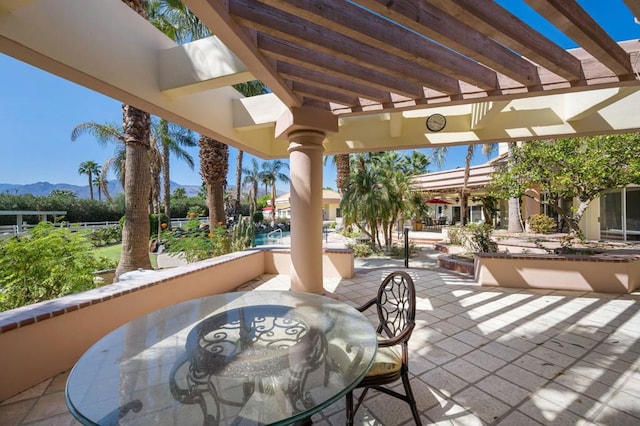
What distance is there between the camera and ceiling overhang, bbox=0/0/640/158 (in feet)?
6.10

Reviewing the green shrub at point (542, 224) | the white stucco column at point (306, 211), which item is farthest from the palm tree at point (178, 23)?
the green shrub at point (542, 224)

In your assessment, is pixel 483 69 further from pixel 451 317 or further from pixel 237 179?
pixel 237 179

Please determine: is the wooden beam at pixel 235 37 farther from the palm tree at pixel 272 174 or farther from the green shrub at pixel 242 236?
the palm tree at pixel 272 174

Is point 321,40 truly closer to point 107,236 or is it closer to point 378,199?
point 378,199

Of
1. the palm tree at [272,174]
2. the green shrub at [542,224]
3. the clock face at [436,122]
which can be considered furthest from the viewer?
the palm tree at [272,174]

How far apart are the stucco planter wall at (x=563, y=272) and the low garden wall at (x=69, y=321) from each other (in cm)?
512

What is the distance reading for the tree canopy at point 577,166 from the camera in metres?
5.70

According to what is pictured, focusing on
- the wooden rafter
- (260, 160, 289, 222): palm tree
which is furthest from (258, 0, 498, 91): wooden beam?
(260, 160, 289, 222): palm tree

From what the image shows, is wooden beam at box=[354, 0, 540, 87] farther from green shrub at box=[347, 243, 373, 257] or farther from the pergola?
green shrub at box=[347, 243, 373, 257]

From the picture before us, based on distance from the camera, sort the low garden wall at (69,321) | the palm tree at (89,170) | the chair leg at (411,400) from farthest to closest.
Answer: the palm tree at (89,170)
the low garden wall at (69,321)
the chair leg at (411,400)

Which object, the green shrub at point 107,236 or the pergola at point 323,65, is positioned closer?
the pergola at point 323,65

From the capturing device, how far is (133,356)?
1.60 m

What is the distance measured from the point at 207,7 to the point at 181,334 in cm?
215

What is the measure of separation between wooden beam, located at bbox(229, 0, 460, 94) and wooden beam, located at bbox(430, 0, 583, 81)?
0.68m
